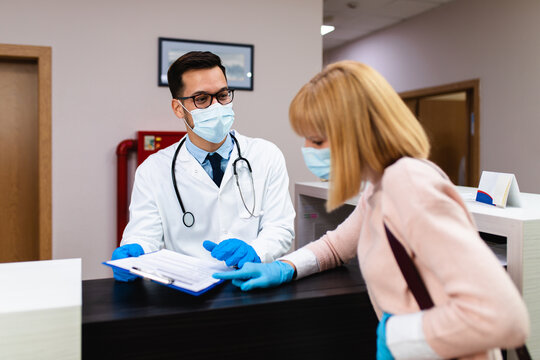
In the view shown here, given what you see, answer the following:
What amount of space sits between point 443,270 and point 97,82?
263 cm

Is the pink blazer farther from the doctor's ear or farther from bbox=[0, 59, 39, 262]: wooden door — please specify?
bbox=[0, 59, 39, 262]: wooden door

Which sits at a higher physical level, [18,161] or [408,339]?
[18,161]

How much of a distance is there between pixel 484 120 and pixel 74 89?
10.8ft

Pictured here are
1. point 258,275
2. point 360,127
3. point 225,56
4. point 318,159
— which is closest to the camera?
point 360,127

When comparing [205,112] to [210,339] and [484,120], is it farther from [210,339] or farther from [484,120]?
[484,120]

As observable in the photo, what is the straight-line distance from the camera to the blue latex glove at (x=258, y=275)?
1024 millimetres

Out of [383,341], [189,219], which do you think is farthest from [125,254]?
[383,341]

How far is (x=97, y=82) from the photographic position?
2.79 metres

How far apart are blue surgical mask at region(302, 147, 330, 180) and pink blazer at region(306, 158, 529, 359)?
15cm

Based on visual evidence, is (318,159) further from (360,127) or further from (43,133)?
(43,133)

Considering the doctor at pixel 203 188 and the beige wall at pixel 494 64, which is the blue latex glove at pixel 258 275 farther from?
the beige wall at pixel 494 64

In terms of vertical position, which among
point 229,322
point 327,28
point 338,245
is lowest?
point 229,322

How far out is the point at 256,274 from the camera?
105 cm

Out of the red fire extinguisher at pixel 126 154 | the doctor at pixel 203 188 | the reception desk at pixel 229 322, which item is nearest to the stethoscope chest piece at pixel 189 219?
the doctor at pixel 203 188
